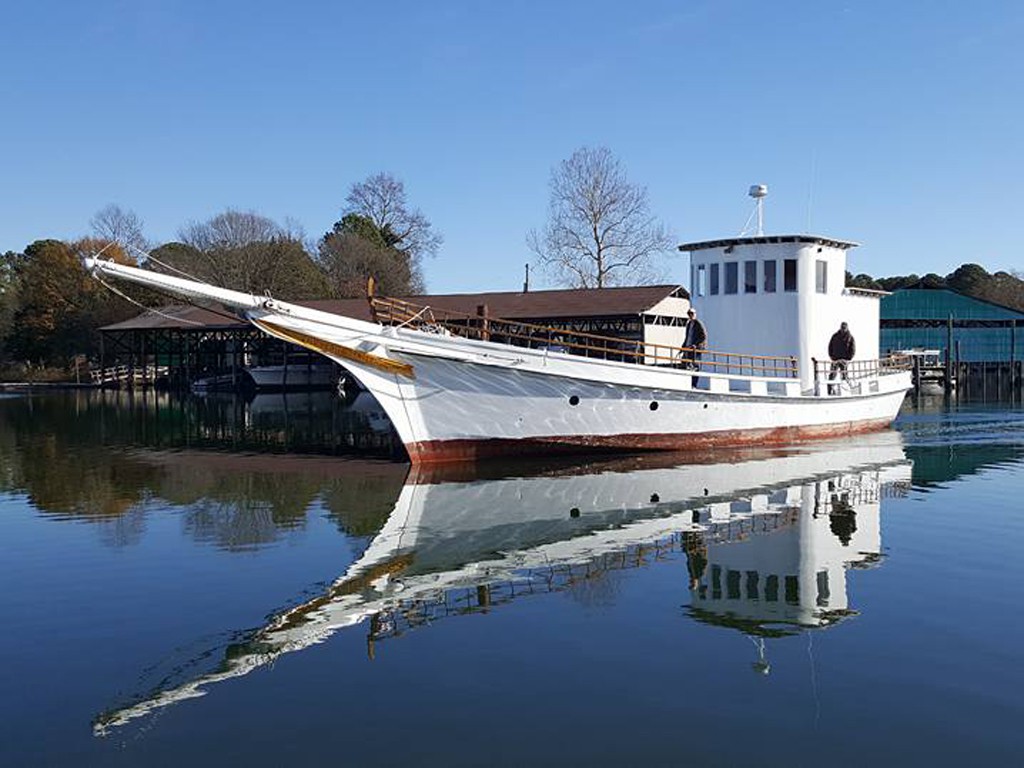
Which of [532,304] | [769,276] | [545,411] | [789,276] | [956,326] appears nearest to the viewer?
[545,411]

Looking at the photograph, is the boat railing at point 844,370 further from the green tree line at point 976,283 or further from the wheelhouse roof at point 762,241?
the green tree line at point 976,283

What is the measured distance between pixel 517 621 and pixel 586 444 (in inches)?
442

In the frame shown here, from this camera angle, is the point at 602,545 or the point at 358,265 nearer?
the point at 602,545

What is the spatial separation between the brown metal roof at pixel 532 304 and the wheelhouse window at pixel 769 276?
18.2m

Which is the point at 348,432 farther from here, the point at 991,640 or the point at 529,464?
the point at 991,640

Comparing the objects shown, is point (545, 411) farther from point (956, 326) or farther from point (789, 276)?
point (956, 326)

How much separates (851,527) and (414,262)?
74.8 metres

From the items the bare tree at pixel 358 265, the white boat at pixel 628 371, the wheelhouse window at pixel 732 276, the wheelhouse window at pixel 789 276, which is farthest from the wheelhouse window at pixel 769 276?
the bare tree at pixel 358 265

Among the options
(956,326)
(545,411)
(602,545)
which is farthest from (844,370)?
(956,326)

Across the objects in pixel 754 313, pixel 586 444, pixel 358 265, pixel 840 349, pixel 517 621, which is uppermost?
pixel 358 265

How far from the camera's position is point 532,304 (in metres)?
46.5

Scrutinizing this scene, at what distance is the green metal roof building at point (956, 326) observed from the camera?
63.3m

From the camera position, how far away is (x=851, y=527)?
1284cm

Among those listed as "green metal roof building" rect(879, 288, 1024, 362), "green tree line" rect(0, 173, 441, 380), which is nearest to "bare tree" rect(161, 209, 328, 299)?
"green tree line" rect(0, 173, 441, 380)
